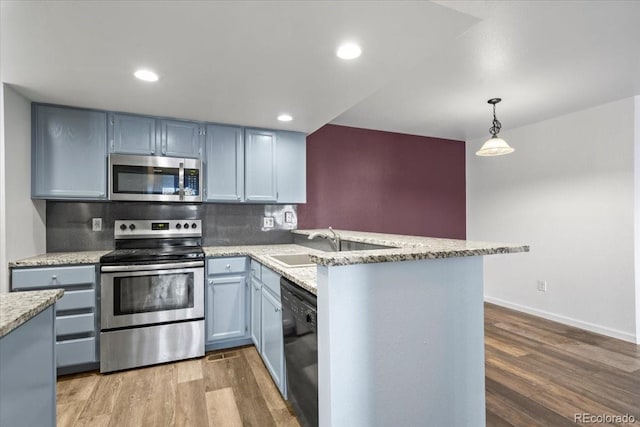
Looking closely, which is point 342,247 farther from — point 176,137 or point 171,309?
point 176,137

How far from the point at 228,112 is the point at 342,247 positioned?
62.2 inches

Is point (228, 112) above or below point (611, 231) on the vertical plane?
above

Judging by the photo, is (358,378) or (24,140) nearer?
(358,378)

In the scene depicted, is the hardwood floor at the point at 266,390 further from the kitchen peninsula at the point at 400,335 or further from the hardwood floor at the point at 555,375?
the kitchen peninsula at the point at 400,335

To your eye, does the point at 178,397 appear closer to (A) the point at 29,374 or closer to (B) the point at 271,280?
(B) the point at 271,280

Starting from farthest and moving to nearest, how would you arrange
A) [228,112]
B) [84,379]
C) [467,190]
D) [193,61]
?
[467,190] → [228,112] → [84,379] → [193,61]

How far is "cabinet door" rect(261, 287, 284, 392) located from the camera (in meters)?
2.00

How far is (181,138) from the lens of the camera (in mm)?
3041

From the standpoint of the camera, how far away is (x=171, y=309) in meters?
2.65

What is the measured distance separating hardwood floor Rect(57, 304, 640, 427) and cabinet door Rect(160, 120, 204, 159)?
187 cm

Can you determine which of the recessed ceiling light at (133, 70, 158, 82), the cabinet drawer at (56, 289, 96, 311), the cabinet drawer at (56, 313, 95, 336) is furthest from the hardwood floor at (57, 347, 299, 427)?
the recessed ceiling light at (133, 70, 158, 82)

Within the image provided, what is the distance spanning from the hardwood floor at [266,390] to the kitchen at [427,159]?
102cm

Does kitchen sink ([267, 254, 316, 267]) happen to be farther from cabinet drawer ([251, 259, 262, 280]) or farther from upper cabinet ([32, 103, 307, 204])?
upper cabinet ([32, 103, 307, 204])

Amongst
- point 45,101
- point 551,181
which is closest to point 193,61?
point 45,101
